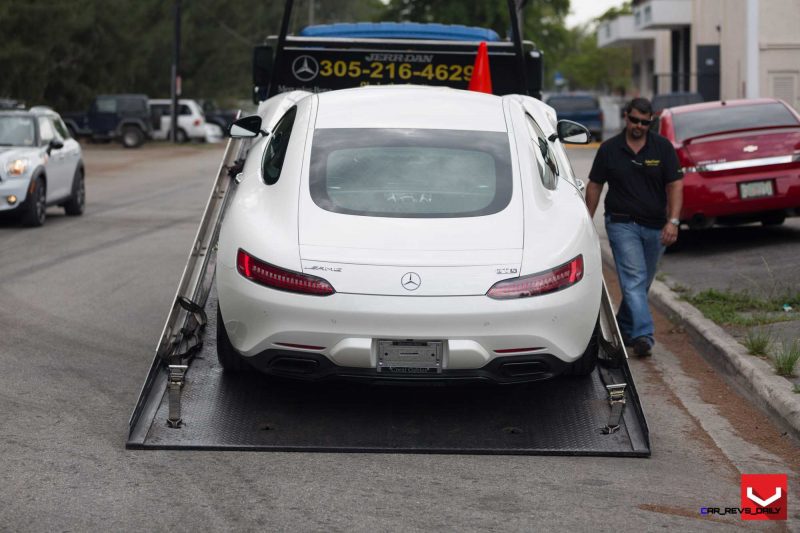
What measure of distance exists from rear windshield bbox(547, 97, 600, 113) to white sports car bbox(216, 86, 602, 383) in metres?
41.5

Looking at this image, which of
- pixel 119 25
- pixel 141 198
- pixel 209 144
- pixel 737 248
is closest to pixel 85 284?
pixel 737 248

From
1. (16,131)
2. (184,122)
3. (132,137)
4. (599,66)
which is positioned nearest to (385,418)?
(16,131)

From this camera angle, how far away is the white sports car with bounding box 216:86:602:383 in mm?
6340

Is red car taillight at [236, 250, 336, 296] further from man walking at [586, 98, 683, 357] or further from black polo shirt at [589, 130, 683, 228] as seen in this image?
black polo shirt at [589, 130, 683, 228]

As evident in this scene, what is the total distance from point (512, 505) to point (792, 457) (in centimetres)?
177

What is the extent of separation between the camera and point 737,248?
14.1 m

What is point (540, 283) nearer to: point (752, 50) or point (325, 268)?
point (325, 268)

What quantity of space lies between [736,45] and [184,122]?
865 inches

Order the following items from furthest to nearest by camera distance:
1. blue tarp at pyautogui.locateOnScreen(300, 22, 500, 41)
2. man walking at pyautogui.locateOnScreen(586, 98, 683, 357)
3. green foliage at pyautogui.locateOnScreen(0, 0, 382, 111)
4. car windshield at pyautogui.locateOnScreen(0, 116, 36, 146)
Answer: green foliage at pyautogui.locateOnScreen(0, 0, 382, 111)
car windshield at pyautogui.locateOnScreen(0, 116, 36, 146)
blue tarp at pyautogui.locateOnScreen(300, 22, 500, 41)
man walking at pyautogui.locateOnScreen(586, 98, 683, 357)

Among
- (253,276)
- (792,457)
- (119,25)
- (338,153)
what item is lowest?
(792,457)

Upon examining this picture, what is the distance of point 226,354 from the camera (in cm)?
716

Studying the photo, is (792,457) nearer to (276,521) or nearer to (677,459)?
(677,459)

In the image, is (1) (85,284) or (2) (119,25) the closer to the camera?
(1) (85,284)

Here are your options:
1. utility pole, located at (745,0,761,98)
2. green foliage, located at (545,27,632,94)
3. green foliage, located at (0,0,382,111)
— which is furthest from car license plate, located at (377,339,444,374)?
green foliage, located at (545,27,632,94)
